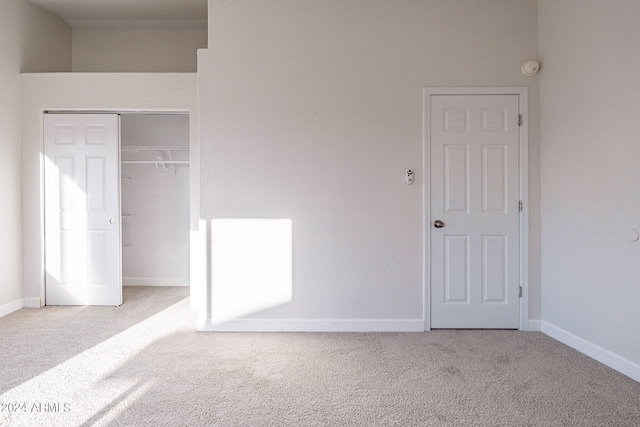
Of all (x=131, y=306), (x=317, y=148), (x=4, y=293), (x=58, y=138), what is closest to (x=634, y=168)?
(x=317, y=148)

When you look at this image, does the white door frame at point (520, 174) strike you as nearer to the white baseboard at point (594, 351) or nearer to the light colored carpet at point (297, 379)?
the white baseboard at point (594, 351)

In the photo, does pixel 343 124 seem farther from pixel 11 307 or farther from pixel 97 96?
pixel 11 307

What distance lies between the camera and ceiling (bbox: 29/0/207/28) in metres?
4.39

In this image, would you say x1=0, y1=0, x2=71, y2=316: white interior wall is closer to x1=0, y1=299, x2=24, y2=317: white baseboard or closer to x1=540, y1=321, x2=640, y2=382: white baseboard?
x1=0, y1=299, x2=24, y2=317: white baseboard

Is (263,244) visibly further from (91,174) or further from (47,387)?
(91,174)

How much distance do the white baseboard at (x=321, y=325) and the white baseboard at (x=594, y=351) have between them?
3.44ft

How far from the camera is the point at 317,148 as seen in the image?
139 inches

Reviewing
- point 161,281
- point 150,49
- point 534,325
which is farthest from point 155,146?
point 534,325

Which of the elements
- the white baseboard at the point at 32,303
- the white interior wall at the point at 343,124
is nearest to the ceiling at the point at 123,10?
the white interior wall at the point at 343,124

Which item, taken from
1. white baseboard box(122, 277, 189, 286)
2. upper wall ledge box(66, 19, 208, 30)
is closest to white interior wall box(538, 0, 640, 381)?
upper wall ledge box(66, 19, 208, 30)

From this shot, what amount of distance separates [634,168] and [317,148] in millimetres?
2230

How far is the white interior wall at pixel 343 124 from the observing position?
3.53m

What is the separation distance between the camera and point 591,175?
2969 mm

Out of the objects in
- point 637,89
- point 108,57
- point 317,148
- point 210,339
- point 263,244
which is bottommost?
point 210,339
